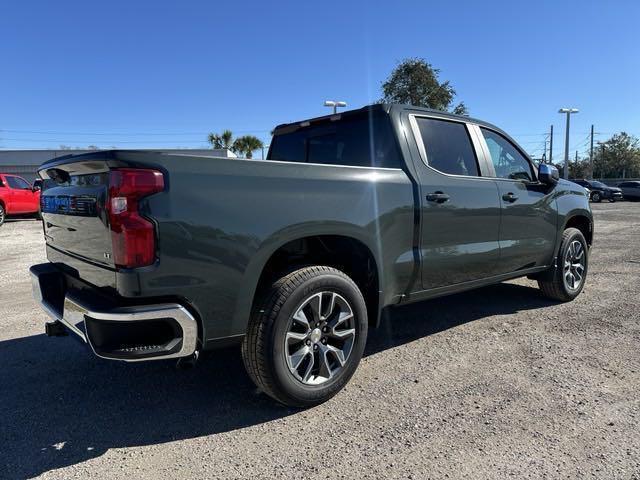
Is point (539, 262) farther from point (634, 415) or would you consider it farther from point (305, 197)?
point (305, 197)

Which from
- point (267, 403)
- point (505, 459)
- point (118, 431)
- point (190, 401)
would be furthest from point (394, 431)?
point (118, 431)

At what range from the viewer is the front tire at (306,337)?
2662 mm

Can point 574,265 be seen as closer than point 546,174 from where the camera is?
No

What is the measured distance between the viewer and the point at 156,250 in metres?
2.28

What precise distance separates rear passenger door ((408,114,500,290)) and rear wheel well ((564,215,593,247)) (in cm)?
194

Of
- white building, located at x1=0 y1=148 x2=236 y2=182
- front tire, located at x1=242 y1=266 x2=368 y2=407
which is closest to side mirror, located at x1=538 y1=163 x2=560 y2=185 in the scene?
front tire, located at x1=242 y1=266 x2=368 y2=407

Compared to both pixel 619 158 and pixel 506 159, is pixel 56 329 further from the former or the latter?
pixel 619 158

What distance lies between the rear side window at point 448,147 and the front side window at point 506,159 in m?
0.34

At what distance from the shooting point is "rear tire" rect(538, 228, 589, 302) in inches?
199

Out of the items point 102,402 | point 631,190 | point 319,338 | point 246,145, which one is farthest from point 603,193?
point 102,402

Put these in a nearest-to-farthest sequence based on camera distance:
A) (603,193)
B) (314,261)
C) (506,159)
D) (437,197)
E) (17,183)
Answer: (314,261) < (437,197) < (506,159) < (17,183) < (603,193)

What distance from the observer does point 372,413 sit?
2805 mm

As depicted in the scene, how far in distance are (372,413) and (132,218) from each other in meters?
1.75

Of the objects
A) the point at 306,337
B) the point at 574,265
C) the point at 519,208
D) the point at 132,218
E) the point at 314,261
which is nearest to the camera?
the point at 132,218
